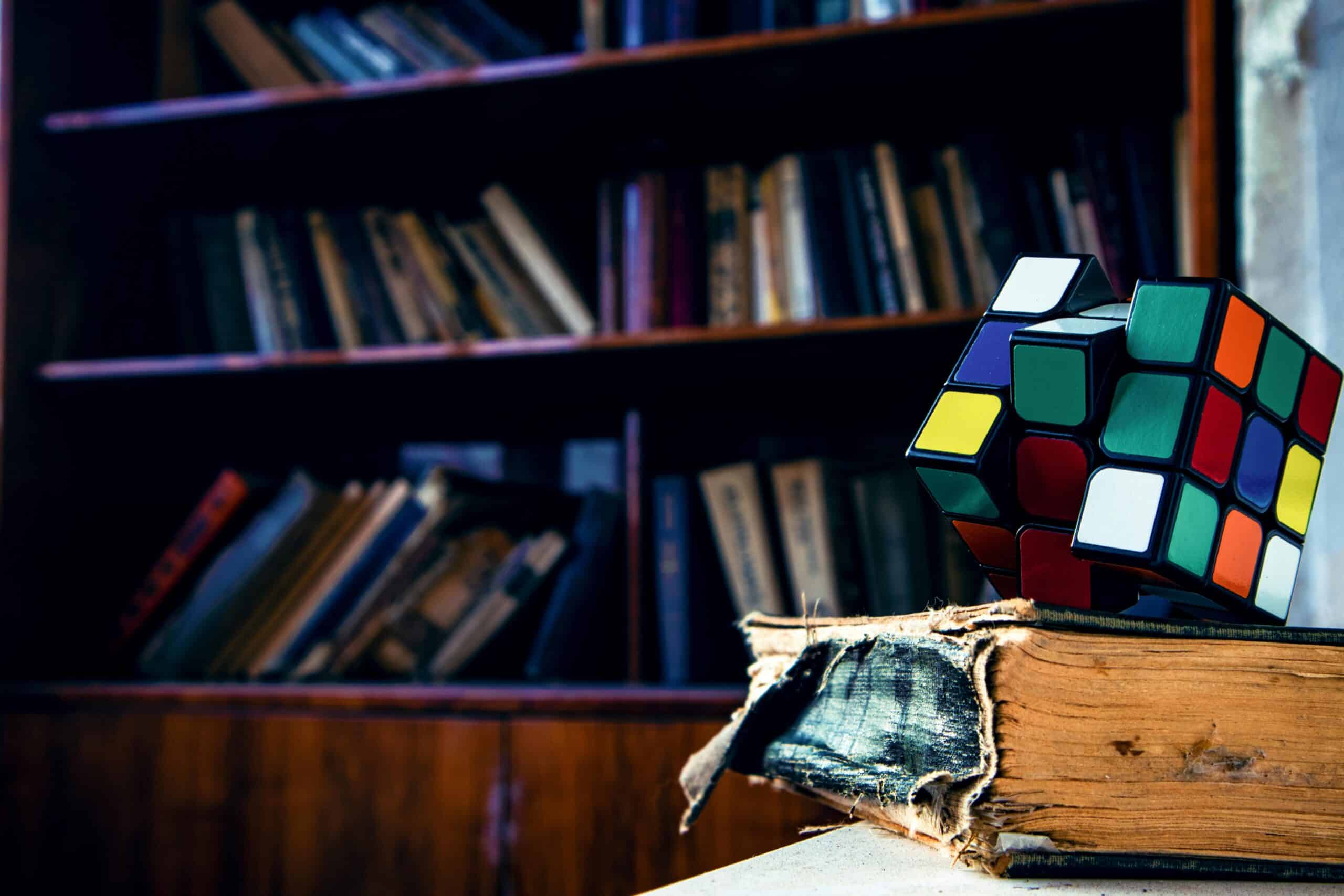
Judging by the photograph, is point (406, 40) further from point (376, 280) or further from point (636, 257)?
point (636, 257)

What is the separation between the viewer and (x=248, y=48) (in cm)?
163

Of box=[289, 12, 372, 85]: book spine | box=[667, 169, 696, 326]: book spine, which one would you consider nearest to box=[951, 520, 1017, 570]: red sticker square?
box=[667, 169, 696, 326]: book spine

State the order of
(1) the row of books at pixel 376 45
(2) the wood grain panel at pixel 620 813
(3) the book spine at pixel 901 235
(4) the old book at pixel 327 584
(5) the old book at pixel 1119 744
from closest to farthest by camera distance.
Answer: (5) the old book at pixel 1119 744 < (2) the wood grain panel at pixel 620 813 < (3) the book spine at pixel 901 235 < (4) the old book at pixel 327 584 < (1) the row of books at pixel 376 45

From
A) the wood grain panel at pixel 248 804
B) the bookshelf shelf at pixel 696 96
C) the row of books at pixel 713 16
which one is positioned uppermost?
the row of books at pixel 713 16

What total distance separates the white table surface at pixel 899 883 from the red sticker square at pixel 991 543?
0.15 metres

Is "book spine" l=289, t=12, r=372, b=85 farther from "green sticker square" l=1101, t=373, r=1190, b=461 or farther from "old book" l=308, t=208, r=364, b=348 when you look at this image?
"green sticker square" l=1101, t=373, r=1190, b=461

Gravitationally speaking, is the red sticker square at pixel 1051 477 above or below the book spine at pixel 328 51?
below

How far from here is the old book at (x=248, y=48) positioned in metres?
1.61

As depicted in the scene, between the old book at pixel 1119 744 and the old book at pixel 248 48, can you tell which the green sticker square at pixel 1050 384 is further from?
the old book at pixel 248 48

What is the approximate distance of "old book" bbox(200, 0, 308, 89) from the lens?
1605mm

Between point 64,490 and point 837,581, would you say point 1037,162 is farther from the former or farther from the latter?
point 64,490

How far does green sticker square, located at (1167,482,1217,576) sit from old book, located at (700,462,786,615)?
3.05ft

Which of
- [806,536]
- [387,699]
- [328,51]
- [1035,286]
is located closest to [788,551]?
[806,536]

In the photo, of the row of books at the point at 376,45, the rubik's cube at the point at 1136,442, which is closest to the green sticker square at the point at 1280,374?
the rubik's cube at the point at 1136,442
